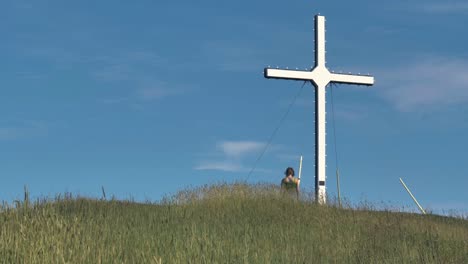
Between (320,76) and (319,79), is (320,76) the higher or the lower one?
the higher one

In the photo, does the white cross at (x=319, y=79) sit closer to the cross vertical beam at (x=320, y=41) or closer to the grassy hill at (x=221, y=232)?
the cross vertical beam at (x=320, y=41)

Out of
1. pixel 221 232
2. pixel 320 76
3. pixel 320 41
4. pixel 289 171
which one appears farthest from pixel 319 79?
pixel 221 232

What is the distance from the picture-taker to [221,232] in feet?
39.0

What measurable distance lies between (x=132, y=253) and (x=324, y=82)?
15.6m

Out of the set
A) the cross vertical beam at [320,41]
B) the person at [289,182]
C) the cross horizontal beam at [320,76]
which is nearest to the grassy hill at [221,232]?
the person at [289,182]

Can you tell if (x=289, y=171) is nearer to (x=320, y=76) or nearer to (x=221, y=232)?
(x=320, y=76)

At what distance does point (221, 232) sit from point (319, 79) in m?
12.5

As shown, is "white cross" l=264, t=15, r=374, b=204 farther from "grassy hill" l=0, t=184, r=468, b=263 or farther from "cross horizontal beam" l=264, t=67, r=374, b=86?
"grassy hill" l=0, t=184, r=468, b=263

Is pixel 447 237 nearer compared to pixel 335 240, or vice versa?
pixel 335 240

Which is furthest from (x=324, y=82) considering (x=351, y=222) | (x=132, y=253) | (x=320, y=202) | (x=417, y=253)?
(x=132, y=253)

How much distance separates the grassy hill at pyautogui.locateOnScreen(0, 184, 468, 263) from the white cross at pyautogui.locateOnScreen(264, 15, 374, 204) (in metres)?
A: 4.21

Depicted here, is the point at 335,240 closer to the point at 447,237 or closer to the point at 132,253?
the point at 447,237

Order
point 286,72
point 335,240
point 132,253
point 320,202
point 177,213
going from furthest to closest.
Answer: point 286,72
point 320,202
point 177,213
point 335,240
point 132,253

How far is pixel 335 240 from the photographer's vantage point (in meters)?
12.1
